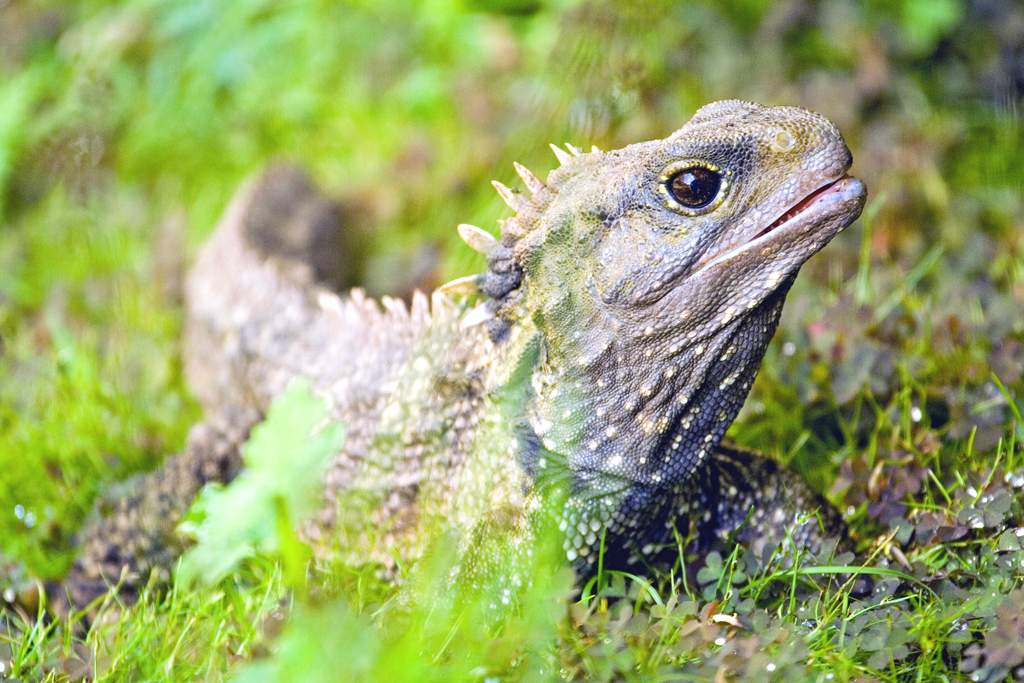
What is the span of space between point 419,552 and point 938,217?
3518mm

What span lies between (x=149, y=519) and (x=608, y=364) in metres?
2.29

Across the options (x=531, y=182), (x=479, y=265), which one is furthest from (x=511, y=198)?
(x=479, y=265)

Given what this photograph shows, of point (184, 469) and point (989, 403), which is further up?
point (989, 403)

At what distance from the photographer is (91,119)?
25.1 ft

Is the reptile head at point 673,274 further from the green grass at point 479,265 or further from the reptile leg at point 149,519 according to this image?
the reptile leg at point 149,519

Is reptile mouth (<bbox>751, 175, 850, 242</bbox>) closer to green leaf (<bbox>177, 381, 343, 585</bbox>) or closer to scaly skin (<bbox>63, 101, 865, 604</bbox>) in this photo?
scaly skin (<bbox>63, 101, 865, 604</bbox>)

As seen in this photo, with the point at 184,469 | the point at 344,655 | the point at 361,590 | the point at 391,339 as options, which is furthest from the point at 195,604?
the point at 344,655

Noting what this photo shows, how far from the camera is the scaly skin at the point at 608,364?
3176mm

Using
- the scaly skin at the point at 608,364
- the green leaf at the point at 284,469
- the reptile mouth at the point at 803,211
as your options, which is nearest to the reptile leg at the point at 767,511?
the scaly skin at the point at 608,364

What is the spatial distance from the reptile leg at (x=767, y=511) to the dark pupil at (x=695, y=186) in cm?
102

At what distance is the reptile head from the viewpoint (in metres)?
3.15

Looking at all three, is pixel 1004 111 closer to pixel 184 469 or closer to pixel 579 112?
pixel 579 112

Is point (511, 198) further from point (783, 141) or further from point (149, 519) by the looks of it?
point (149, 519)

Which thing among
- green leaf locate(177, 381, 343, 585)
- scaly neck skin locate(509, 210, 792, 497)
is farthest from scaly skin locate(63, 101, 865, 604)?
green leaf locate(177, 381, 343, 585)
